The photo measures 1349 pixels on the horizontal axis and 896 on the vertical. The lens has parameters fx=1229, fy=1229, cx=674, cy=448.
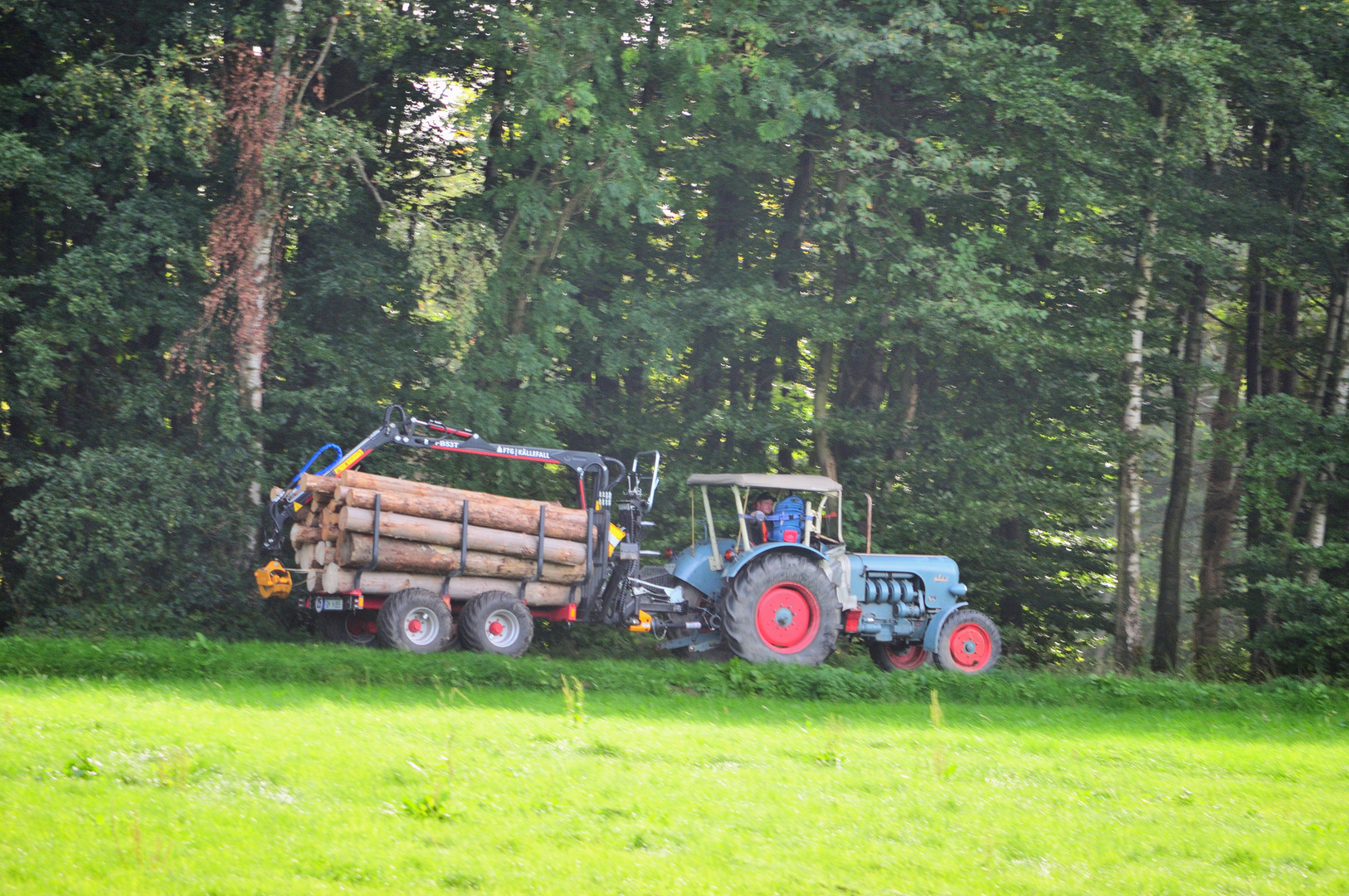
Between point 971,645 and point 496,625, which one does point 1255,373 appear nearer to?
point 971,645

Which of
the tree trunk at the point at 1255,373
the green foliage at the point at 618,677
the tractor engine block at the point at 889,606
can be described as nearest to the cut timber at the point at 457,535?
the green foliage at the point at 618,677

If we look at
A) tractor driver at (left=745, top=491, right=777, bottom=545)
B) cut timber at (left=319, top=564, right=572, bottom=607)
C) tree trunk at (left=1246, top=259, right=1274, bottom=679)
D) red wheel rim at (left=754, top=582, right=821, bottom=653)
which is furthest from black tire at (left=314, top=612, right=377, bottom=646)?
tree trunk at (left=1246, top=259, right=1274, bottom=679)

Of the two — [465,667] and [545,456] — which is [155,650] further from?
[545,456]

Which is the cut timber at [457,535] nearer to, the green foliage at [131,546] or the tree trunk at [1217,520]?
the green foliage at [131,546]

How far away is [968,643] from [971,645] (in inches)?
1.9

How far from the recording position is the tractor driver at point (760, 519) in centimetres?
1598

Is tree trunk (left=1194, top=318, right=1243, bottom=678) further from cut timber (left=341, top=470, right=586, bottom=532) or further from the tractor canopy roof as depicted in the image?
cut timber (left=341, top=470, right=586, bottom=532)

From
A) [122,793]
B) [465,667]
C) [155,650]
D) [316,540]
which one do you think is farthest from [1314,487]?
[122,793]

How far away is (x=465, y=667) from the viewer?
→ 43.0 feet

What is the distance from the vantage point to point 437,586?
14734 millimetres

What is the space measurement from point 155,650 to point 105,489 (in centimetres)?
378

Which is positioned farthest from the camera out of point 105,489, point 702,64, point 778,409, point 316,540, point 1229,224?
point 778,409

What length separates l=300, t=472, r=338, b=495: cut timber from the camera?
46.8 feet

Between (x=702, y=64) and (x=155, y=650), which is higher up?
(x=702, y=64)
